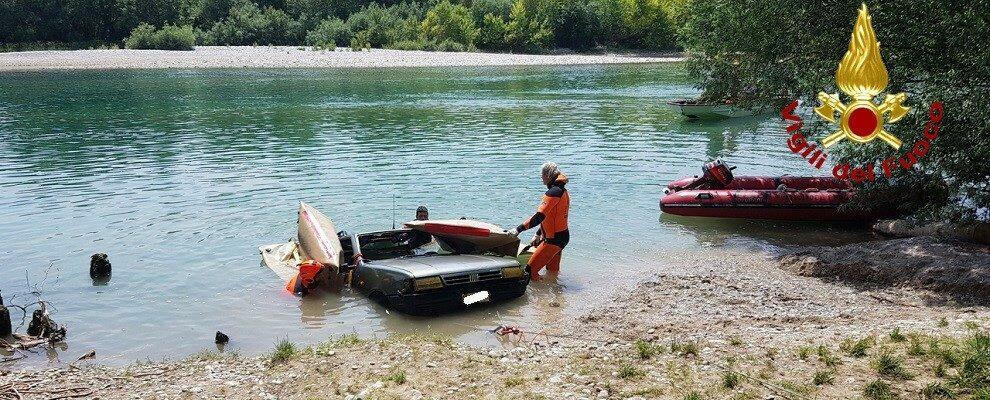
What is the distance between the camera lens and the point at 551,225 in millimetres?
13422

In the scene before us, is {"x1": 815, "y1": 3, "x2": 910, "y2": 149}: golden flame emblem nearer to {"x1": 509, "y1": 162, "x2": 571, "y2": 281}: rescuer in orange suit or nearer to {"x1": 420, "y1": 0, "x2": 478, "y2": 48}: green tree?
{"x1": 509, "y1": 162, "x2": 571, "y2": 281}: rescuer in orange suit

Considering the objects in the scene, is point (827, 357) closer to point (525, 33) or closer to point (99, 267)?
point (99, 267)

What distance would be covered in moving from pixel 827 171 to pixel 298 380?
1801 centimetres

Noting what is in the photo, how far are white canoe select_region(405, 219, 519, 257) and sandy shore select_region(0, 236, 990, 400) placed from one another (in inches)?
95.9

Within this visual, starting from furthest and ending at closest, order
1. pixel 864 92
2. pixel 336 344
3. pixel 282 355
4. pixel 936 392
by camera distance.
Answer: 1. pixel 864 92
2. pixel 336 344
3. pixel 282 355
4. pixel 936 392

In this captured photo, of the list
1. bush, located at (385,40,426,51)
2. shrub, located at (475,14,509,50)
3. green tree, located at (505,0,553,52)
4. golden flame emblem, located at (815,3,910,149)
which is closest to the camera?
golden flame emblem, located at (815,3,910,149)

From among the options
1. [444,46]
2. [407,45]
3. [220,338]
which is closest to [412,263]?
[220,338]

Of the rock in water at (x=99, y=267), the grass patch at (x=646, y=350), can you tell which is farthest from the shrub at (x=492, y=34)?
the grass patch at (x=646, y=350)

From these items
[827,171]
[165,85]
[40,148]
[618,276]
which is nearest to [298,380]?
[618,276]

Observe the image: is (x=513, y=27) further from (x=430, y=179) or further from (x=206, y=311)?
(x=206, y=311)

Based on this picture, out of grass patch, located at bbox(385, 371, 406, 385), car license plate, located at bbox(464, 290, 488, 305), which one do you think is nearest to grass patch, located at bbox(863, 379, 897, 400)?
grass patch, located at bbox(385, 371, 406, 385)

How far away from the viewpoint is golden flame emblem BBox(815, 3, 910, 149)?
41.2ft

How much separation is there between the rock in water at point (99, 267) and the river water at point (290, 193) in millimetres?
310

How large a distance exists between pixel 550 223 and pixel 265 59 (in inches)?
3098
